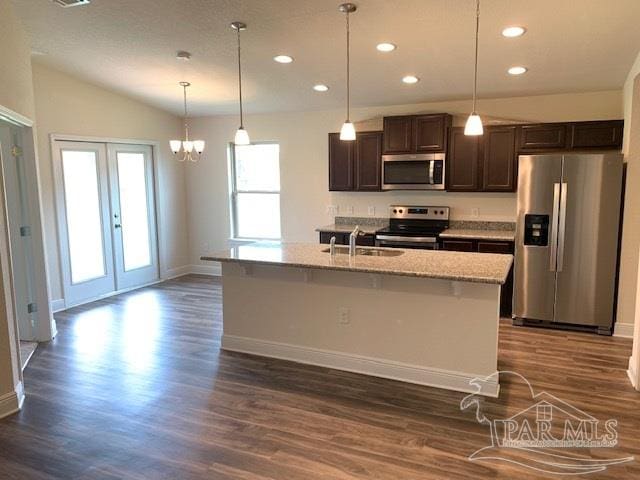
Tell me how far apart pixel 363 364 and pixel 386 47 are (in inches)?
109

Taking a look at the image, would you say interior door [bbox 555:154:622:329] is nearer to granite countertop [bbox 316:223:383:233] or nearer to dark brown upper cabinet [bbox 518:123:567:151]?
dark brown upper cabinet [bbox 518:123:567:151]

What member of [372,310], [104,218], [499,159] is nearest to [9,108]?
[104,218]

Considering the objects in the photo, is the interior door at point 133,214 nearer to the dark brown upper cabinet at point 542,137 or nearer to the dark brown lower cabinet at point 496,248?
the dark brown lower cabinet at point 496,248

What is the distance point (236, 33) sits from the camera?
160 inches

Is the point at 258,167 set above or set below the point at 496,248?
above

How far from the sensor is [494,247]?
516 cm

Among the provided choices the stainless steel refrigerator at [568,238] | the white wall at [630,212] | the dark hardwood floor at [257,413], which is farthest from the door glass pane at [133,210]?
the white wall at [630,212]

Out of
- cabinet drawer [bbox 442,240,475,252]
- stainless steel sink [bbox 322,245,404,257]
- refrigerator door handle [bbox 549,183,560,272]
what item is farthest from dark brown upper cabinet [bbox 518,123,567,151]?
stainless steel sink [bbox 322,245,404,257]

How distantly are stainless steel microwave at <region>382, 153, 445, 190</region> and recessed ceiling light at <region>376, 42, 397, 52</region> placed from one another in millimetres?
1709

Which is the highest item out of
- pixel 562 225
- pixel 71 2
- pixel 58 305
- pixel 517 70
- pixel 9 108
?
pixel 71 2

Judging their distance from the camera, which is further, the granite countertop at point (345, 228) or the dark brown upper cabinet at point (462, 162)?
the granite countertop at point (345, 228)

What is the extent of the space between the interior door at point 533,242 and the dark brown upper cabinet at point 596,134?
0.60 metres

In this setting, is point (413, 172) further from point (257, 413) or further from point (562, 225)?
point (257, 413)

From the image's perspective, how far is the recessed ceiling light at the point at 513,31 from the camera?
11.9 feet
